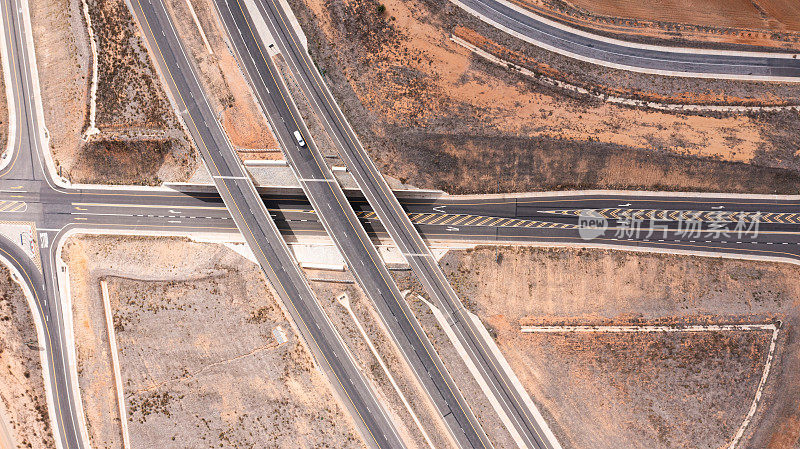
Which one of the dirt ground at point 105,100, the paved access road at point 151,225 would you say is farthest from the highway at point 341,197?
the dirt ground at point 105,100

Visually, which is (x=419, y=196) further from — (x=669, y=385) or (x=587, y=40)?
(x=669, y=385)

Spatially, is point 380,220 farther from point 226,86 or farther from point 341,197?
point 226,86

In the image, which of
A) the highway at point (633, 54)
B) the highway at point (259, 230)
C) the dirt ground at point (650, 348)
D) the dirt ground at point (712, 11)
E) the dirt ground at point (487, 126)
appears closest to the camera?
the dirt ground at point (650, 348)

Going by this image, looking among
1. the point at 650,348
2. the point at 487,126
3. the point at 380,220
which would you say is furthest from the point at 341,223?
the point at 650,348

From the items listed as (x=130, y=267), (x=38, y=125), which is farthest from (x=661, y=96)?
(x=38, y=125)

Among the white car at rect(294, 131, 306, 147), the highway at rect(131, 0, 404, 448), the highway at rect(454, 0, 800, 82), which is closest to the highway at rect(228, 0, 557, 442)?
the white car at rect(294, 131, 306, 147)

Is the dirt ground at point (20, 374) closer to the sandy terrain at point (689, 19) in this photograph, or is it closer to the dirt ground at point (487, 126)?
the dirt ground at point (487, 126)

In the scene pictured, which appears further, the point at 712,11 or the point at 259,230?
the point at 712,11
